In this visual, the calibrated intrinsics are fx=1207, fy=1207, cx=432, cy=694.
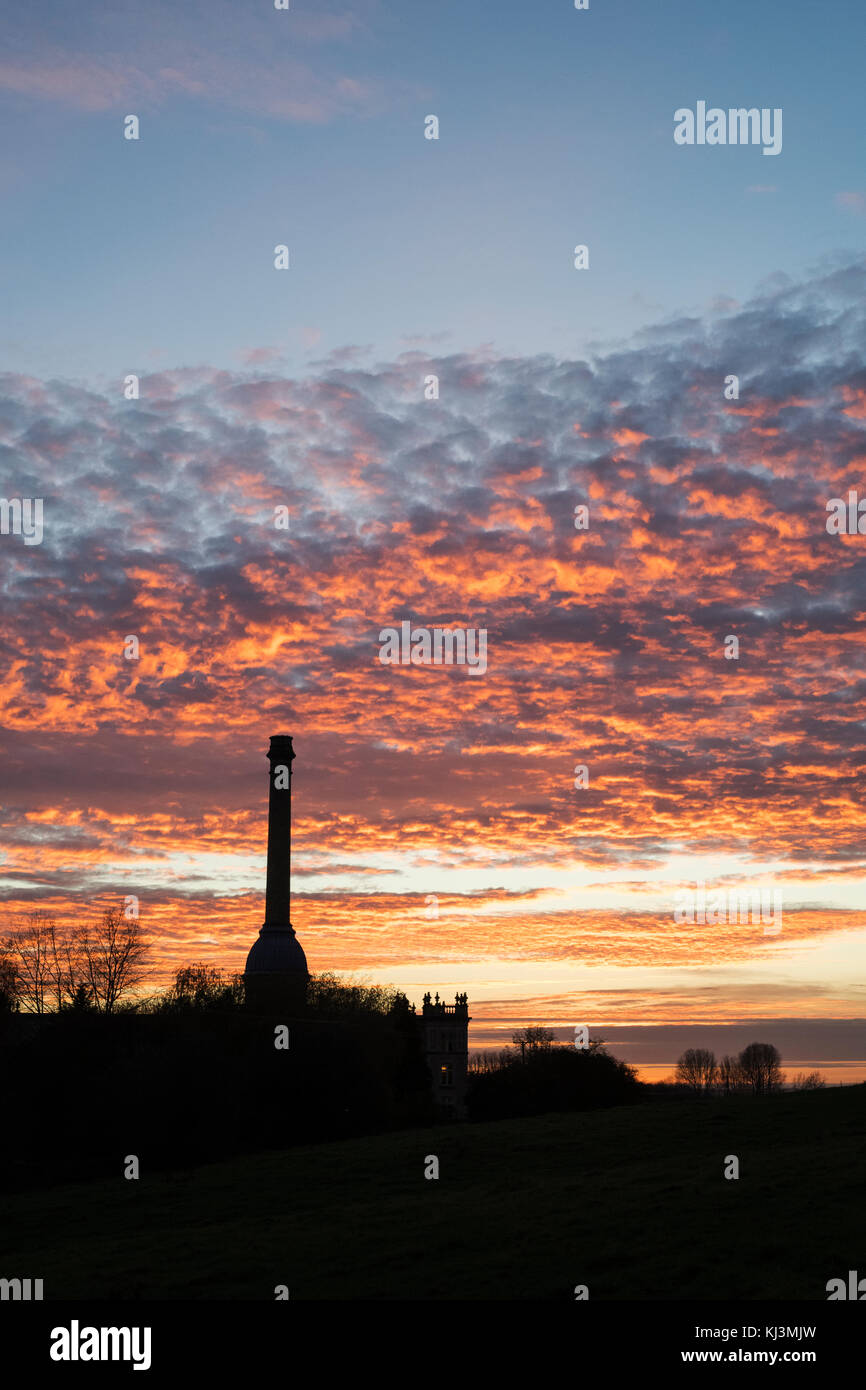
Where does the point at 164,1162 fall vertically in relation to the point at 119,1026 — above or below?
below

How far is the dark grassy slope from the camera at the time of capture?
27.7m

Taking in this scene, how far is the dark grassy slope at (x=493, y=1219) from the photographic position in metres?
27.7

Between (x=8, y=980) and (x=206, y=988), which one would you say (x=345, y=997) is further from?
(x=8, y=980)

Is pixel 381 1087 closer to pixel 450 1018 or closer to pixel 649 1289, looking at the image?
pixel 649 1289

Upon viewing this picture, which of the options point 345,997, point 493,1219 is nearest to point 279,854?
point 345,997

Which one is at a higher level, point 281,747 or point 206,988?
point 281,747

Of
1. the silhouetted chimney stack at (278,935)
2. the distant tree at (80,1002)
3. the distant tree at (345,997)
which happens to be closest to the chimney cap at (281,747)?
the silhouetted chimney stack at (278,935)

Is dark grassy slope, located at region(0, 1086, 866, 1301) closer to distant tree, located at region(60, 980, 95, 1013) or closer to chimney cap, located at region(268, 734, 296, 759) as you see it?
distant tree, located at region(60, 980, 95, 1013)

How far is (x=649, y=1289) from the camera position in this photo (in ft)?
85.5

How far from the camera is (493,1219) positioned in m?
33.9

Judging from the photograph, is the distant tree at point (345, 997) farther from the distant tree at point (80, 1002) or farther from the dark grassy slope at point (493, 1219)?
the dark grassy slope at point (493, 1219)
